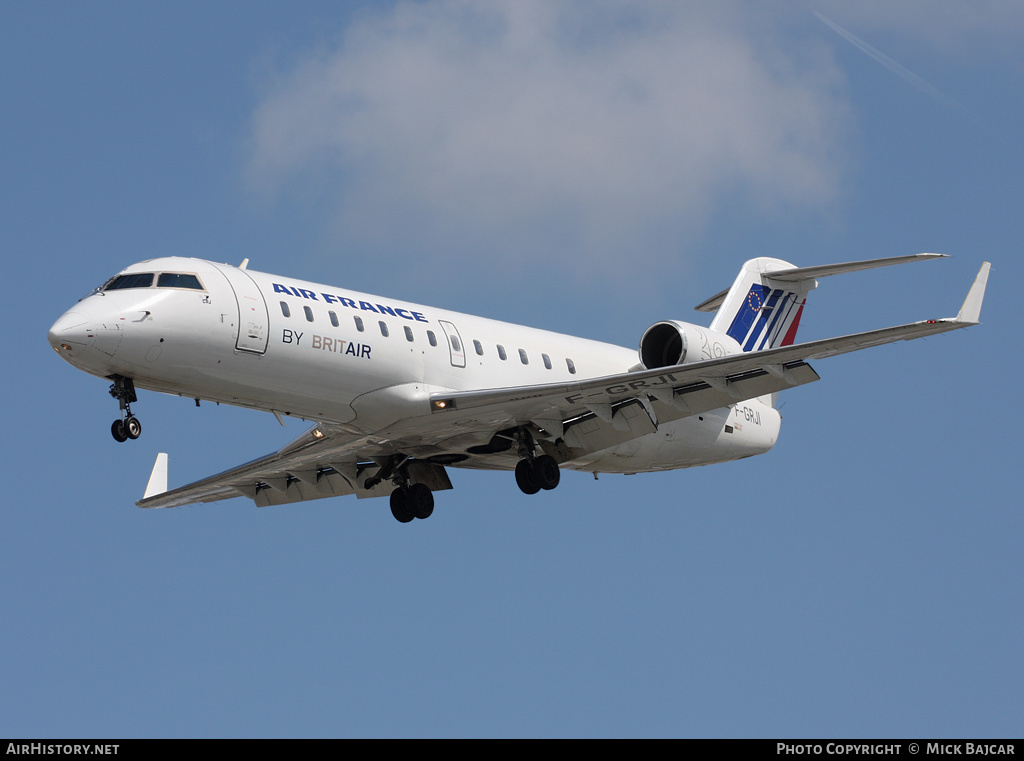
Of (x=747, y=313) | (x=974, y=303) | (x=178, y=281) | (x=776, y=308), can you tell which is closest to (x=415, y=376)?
(x=178, y=281)

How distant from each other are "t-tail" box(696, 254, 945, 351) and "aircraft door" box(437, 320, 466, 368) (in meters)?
6.95

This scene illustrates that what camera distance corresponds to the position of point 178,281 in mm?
21188

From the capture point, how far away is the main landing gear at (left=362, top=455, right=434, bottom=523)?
25.6 metres

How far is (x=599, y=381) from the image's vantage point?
23078 mm

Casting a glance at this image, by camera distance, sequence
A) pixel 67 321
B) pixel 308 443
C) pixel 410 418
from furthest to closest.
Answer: pixel 308 443
pixel 410 418
pixel 67 321

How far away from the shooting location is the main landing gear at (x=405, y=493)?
2558cm

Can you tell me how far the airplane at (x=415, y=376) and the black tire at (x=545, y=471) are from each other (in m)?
0.03

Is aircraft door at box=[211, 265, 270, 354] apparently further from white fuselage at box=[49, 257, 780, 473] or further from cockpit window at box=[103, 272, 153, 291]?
cockpit window at box=[103, 272, 153, 291]
